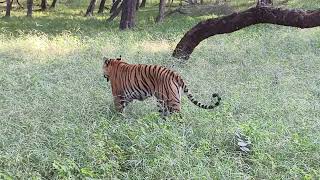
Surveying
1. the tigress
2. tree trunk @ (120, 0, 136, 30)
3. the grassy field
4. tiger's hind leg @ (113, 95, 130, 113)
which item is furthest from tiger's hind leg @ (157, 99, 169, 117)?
tree trunk @ (120, 0, 136, 30)

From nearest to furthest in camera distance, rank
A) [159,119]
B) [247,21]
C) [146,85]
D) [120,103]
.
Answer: [159,119], [146,85], [120,103], [247,21]

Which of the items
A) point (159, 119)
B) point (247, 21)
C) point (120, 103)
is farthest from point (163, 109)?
point (247, 21)

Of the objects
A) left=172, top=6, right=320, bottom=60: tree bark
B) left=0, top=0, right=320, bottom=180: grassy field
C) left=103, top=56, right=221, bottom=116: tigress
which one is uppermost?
left=172, top=6, right=320, bottom=60: tree bark

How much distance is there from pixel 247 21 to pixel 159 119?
5.59 meters

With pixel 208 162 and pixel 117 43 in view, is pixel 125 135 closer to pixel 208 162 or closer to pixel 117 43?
pixel 208 162

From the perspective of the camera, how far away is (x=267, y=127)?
6.12 m

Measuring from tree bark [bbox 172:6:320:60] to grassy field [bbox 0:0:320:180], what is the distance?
1.32 ft

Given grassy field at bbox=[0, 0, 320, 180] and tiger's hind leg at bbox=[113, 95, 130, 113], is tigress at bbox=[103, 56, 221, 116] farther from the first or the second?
grassy field at bbox=[0, 0, 320, 180]

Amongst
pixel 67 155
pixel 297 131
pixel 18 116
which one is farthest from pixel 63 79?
pixel 297 131

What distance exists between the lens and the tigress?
641cm

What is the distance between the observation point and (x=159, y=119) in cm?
604

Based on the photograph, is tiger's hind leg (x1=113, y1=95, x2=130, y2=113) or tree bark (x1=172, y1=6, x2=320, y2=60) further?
tree bark (x1=172, y1=6, x2=320, y2=60)

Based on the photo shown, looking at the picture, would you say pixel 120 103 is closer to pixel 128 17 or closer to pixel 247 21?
A: pixel 247 21

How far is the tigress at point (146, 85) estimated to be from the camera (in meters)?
6.41
